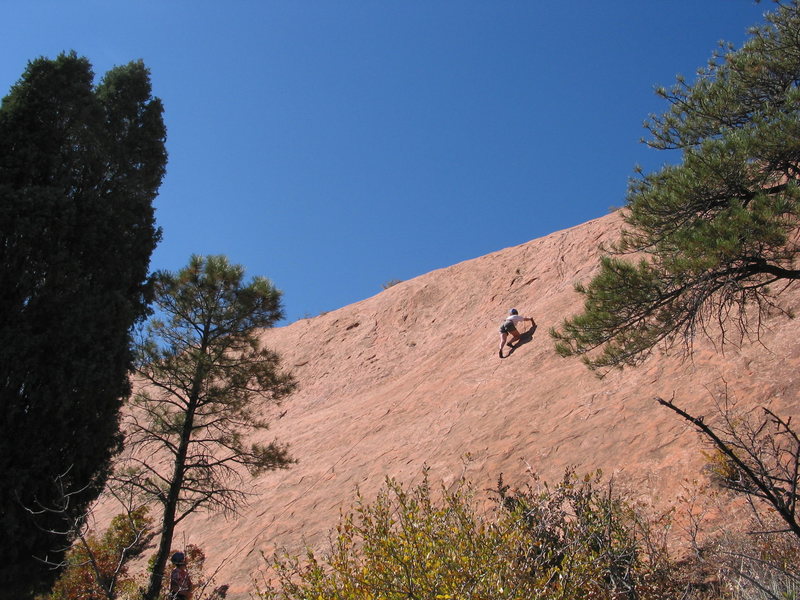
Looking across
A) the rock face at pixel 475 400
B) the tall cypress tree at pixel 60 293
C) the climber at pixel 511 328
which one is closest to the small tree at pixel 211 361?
the tall cypress tree at pixel 60 293

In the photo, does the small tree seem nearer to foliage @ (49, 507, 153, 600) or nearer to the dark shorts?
foliage @ (49, 507, 153, 600)

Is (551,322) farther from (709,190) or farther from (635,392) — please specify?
(709,190)

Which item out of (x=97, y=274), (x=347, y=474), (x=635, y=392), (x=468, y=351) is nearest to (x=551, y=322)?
(x=468, y=351)

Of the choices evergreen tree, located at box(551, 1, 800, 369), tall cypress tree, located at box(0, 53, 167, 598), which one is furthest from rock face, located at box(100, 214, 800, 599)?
tall cypress tree, located at box(0, 53, 167, 598)

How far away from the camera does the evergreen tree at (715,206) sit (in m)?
7.42

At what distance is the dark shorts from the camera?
56.3 feet

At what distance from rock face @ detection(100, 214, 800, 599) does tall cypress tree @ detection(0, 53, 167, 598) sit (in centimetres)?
392

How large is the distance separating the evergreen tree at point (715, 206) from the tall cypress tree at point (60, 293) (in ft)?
27.5

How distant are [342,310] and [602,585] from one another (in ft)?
81.3

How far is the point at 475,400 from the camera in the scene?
611 inches

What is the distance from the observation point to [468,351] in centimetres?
1941

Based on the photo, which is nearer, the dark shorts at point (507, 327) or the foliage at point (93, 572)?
the foliage at point (93, 572)

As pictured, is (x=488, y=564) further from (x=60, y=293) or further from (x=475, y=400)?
(x=475, y=400)

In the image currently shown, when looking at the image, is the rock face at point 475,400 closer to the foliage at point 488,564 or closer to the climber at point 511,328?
the climber at point 511,328
